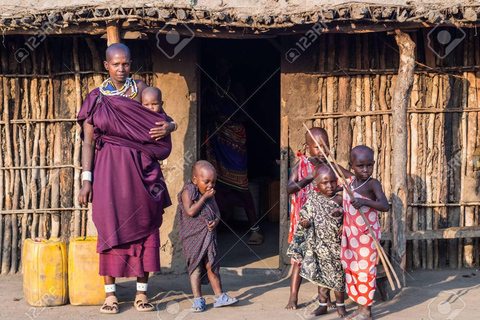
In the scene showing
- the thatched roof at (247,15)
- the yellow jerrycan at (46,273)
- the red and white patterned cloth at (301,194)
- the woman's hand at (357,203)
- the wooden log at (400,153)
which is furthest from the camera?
the wooden log at (400,153)

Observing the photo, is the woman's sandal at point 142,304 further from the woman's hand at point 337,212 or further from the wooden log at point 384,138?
the wooden log at point 384,138

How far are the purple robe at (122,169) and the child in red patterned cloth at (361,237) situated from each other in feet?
5.34

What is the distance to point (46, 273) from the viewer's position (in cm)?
611

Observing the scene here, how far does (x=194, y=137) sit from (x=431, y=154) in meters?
2.50

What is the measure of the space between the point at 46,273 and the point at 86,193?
79cm

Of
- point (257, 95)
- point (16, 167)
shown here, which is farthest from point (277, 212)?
point (16, 167)

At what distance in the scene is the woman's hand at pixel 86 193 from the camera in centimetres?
598

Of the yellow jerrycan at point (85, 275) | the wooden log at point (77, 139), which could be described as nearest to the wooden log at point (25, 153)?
the wooden log at point (77, 139)

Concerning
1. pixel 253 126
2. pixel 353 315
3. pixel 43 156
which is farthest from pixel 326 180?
pixel 253 126

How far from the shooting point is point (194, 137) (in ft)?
24.9

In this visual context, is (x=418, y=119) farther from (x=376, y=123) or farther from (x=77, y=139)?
(x=77, y=139)

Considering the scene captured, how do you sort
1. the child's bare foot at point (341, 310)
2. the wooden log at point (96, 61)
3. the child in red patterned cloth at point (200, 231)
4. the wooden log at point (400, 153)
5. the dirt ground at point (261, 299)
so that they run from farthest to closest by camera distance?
the wooden log at point (96, 61) < the wooden log at point (400, 153) < the child in red patterned cloth at point (200, 231) < the dirt ground at point (261, 299) < the child's bare foot at point (341, 310)

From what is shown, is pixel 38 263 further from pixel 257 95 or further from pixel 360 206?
pixel 257 95

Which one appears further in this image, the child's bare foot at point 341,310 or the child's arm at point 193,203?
the child's arm at point 193,203
